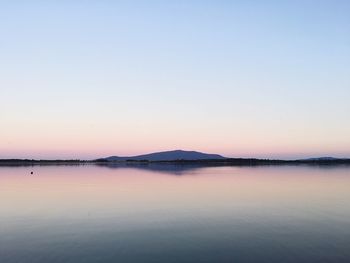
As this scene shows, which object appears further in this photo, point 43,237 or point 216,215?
point 216,215

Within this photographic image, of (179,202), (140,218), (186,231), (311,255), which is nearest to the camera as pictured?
(311,255)

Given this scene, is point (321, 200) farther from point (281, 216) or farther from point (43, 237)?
point (43, 237)

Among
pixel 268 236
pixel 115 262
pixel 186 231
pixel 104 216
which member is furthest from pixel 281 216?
pixel 115 262

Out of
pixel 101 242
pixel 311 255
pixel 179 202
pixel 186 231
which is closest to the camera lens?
pixel 311 255

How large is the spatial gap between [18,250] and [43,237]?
3535 mm

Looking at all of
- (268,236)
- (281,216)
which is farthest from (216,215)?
(268,236)

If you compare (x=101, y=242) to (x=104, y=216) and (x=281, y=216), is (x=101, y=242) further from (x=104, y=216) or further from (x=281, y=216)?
(x=281, y=216)

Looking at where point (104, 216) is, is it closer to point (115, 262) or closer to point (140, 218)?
point (140, 218)

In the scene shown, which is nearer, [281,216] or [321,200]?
[281,216]

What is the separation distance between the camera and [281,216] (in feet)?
114

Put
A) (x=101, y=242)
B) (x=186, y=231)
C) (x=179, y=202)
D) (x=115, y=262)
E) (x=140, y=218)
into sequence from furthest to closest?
(x=179, y=202) → (x=140, y=218) → (x=186, y=231) → (x=101, y=242) → (x=115, y=262)

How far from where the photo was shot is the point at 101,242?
24625mm

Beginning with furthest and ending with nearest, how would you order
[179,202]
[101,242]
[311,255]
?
[179,202]
[101,242]
[311,255]

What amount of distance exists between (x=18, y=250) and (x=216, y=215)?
19.1 metres
